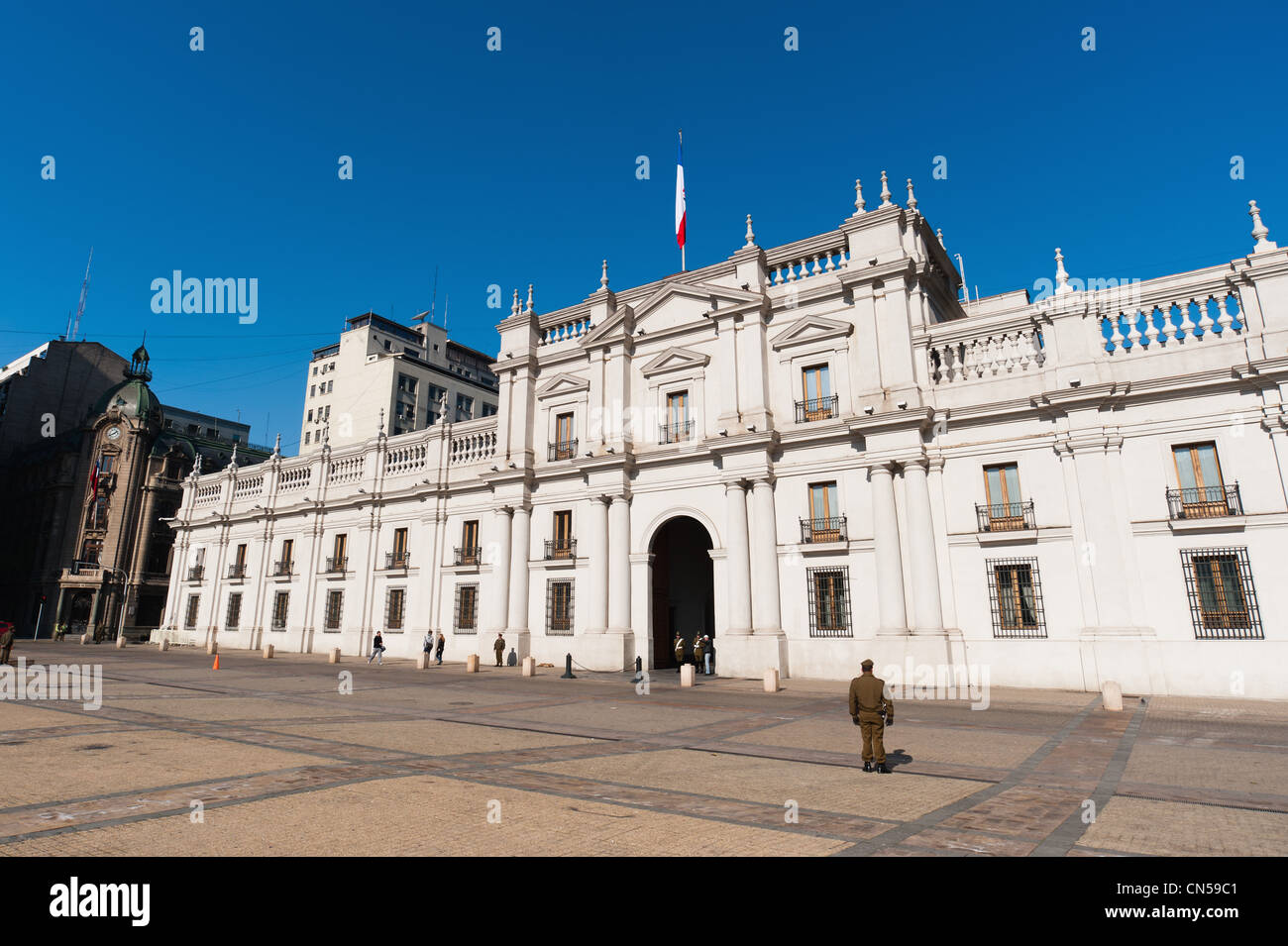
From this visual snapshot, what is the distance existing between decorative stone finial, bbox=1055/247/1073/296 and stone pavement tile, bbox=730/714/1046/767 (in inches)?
Answer: 635

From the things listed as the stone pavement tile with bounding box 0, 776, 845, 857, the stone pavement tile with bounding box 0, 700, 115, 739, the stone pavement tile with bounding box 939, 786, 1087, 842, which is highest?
the stone pavement tile with bounding box 0, 700, 115, 739

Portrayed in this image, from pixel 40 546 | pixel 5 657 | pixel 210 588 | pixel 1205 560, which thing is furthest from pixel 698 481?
pixel 40 546

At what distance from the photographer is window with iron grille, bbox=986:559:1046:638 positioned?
21.4 metres

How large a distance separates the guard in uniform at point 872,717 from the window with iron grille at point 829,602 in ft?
49.3

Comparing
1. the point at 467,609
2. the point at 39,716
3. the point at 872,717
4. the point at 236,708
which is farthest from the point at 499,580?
the point at 872,717

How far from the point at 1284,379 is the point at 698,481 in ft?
61.1

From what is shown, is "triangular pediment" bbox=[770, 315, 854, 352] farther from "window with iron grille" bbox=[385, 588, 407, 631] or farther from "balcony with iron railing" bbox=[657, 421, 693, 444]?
"window with iron grille" bbox=[385, 588, 407, 631]

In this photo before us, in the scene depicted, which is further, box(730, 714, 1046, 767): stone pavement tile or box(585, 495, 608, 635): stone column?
box(585, 495, 608, 635): stone column

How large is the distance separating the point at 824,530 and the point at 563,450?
13259 mm

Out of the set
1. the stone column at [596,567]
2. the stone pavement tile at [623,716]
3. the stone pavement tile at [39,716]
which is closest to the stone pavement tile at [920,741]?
the stone pavement tile at [623,716]

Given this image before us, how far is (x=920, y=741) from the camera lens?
1248cm

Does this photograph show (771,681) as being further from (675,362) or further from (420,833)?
(420,833)

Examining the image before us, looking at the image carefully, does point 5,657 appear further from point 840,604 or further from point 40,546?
point 40,546

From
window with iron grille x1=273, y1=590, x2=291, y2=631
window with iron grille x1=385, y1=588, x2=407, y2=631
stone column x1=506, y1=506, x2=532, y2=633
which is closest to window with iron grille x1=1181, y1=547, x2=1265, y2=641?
stone column x1=506, y1=506, x2=532, y2=633
